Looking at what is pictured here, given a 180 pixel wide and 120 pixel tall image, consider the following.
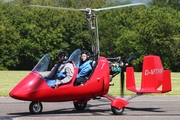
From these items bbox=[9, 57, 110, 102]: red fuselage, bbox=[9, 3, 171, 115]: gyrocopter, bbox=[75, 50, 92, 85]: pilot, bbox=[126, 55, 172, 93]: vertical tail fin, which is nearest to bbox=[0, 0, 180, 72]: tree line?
bbox=[126, 55, 172, 93]: vertical tail fin

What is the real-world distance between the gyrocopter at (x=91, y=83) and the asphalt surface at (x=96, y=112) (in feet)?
1.23

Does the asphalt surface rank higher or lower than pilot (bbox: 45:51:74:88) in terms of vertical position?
lower

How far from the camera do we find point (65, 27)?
246 feet

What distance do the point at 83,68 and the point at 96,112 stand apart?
4.31ft

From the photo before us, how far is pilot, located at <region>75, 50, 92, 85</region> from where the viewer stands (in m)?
12.1

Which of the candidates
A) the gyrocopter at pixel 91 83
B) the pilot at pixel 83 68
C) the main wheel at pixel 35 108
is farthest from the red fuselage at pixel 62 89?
the main wheel at pixel 35 108

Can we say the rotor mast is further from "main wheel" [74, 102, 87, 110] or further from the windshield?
"main wheel" [74, 102, 87, 110]

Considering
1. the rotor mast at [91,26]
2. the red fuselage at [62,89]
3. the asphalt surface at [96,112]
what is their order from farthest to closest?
the rotor mast at [91,26]
the red fuselage at [62,89]
the asphalt surface at [96,112]

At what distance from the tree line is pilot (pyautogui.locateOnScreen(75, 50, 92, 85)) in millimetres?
54917

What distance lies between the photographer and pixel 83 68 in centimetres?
1228

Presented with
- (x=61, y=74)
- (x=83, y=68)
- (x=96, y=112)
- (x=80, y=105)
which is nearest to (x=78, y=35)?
(x=80, y=105)

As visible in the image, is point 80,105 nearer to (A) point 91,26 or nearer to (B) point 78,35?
(A) point 91,26

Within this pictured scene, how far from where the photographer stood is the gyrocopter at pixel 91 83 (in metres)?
11.5

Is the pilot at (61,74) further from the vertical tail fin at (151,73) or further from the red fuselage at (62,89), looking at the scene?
the vertical tail fin at (151,73)
